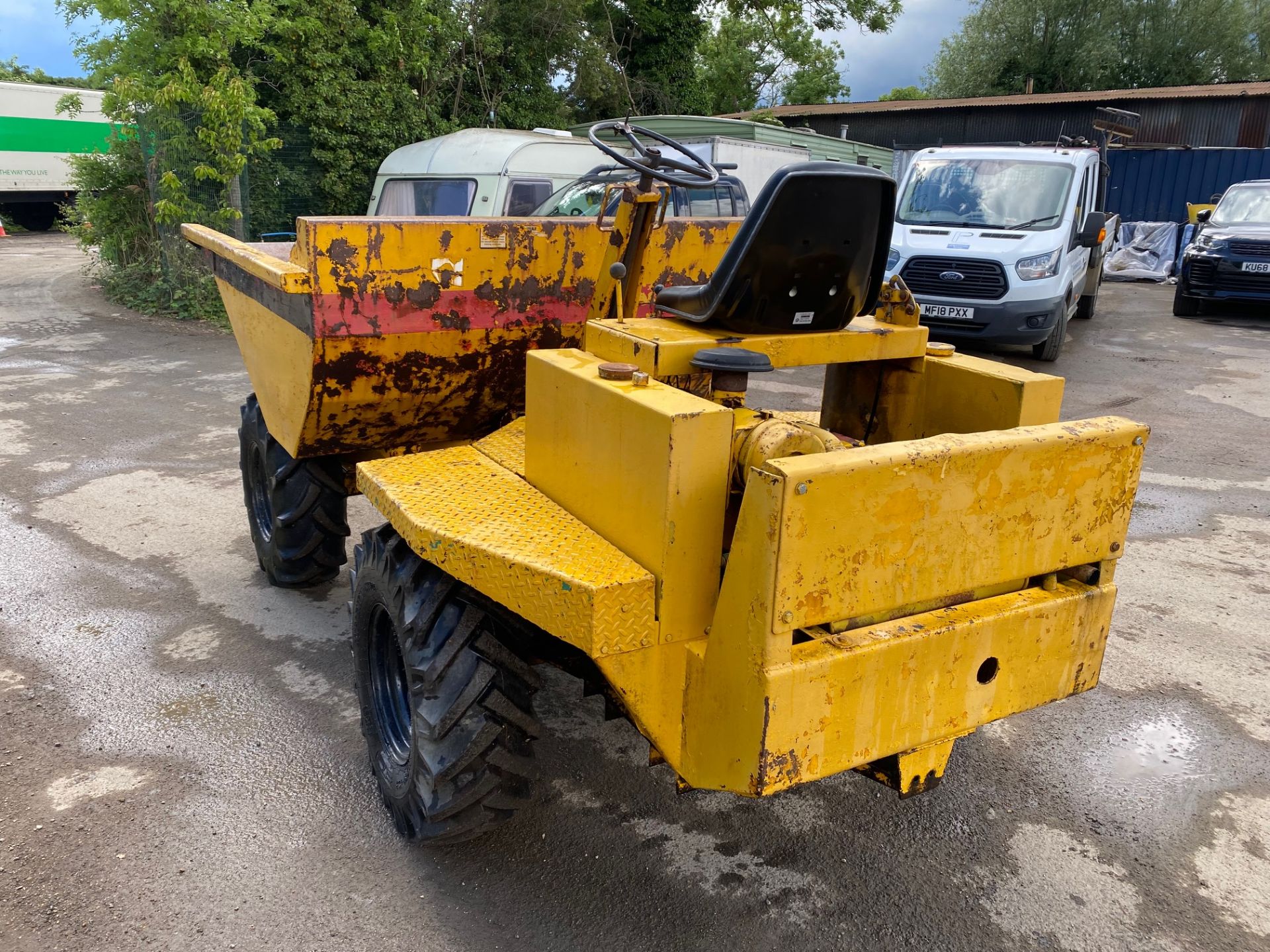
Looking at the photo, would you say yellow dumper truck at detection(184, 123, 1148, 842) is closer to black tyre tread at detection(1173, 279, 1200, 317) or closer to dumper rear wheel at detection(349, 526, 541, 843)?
dumper rear wheel at detection(349, 526, 541, 843)

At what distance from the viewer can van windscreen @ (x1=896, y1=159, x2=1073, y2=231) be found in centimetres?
1055

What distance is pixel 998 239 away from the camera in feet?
33.1

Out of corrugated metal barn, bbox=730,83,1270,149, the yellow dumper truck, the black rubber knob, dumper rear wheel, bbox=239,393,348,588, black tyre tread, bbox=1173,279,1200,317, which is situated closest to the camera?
the yellow dumper truck

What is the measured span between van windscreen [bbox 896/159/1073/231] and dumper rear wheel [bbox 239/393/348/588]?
772 centimetres

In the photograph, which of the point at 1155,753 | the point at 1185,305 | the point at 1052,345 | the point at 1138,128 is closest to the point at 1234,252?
the point at 1185,305

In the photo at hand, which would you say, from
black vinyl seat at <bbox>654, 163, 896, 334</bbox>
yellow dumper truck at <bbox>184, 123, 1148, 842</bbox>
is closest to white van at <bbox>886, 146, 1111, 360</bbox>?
yellow dumper truck at <bbox>184, 123, 1148, 842</bbox>

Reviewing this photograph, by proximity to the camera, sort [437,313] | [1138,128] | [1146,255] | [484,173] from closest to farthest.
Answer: [437,313]
[484,173]
[1146,255]
[1138,128]

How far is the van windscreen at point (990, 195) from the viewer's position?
1055cm

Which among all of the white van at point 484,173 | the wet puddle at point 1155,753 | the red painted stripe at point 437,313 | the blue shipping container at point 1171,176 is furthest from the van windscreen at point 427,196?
the blue shipping container at point 1171,176

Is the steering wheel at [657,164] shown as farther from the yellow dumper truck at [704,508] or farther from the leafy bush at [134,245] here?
the leafy bush at [134,245]

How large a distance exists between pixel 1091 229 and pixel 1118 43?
2780 centimetres

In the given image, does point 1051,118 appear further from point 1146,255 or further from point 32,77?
point 32,77

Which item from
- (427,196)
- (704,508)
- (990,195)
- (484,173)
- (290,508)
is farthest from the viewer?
(427,196)

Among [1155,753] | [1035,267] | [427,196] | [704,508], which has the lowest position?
[1155,753]
